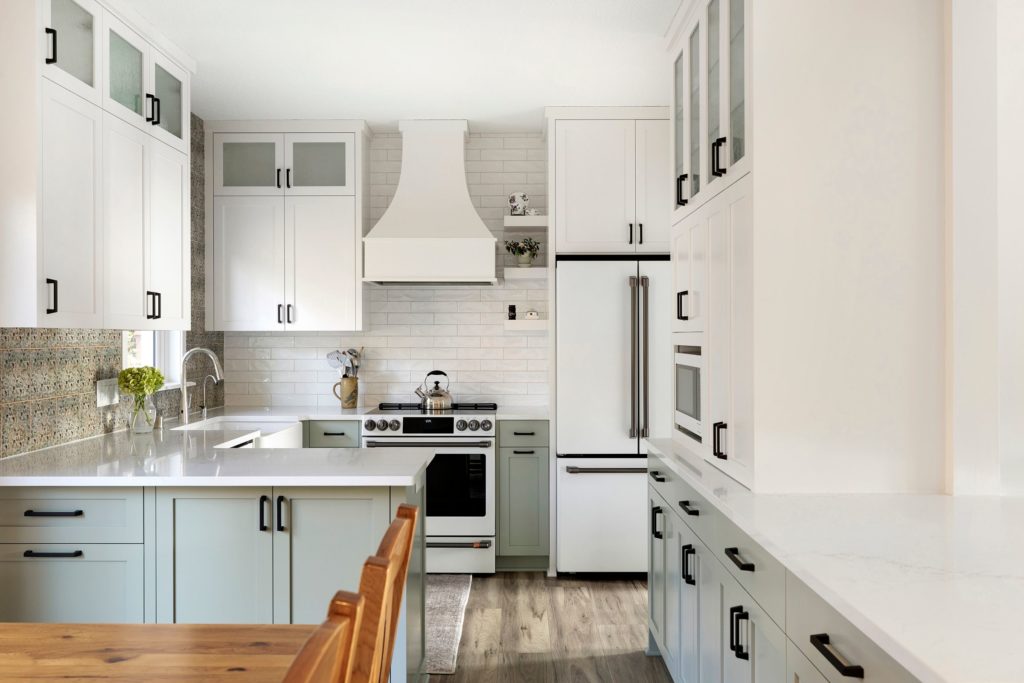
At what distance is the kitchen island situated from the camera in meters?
2.41

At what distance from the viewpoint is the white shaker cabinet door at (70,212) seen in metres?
2.41

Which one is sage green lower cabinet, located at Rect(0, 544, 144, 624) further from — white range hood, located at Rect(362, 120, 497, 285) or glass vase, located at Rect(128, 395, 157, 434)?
white range hood, located at Rect(362, 120, 497, 285)

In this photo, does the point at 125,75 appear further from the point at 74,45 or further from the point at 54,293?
the point at 54,293

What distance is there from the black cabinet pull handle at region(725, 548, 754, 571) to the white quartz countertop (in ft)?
0.33

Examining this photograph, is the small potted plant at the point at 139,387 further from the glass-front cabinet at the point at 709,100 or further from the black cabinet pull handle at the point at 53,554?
the glass-front cabinet at the point at 709,100

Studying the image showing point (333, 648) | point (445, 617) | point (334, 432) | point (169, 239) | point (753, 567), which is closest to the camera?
point (333, 648)

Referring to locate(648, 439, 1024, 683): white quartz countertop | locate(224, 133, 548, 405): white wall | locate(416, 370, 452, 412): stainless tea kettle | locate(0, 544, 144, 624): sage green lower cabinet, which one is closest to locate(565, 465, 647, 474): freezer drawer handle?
locate(224, 133, 548, 405): white wall

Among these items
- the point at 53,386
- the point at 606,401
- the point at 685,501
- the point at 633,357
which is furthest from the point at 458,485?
the point at 53,386

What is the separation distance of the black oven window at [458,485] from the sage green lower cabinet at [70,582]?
6.39 ft

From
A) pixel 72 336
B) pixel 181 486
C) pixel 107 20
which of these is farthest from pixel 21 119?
pixel 181 486

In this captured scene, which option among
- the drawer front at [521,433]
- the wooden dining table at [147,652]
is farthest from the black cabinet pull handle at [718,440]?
the drawer front at [521,433]

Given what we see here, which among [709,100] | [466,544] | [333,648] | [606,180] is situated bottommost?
[466,544]

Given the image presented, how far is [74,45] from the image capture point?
8.43ft

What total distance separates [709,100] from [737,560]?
1527 millimetres
